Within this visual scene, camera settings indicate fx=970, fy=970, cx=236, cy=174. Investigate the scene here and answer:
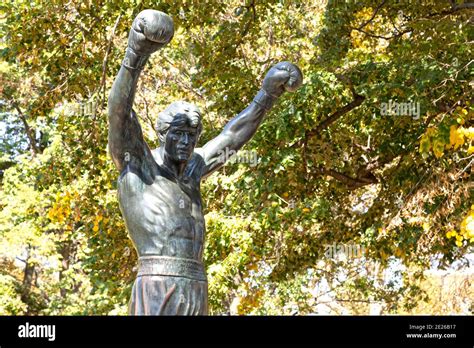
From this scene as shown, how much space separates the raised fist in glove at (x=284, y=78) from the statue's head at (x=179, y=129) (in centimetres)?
57

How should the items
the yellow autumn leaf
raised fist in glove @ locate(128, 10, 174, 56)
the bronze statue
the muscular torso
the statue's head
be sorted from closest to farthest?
raised fist in glove @ locate(128, 10, 174, 56)
the bronze statue
the muscular torso
the statue's head
the yellow autumn leaf

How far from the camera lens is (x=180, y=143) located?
5309 millimetres

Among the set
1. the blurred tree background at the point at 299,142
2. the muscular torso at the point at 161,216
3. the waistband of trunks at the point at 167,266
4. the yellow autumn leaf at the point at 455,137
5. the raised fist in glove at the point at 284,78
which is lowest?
the waistband of trunks at the point at 167,266

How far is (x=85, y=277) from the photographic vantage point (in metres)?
20.2

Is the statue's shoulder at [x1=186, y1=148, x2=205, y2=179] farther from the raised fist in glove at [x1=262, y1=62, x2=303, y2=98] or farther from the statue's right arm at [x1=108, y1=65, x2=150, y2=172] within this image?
the raised fist in glove at [x1=262, y1=62, x2=303, y2=98]

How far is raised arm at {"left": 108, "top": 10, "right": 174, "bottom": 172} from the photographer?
480 cm

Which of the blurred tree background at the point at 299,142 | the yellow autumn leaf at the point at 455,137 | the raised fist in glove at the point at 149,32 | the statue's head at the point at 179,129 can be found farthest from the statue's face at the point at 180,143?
the yellow autumn leaf at the point at 455,137

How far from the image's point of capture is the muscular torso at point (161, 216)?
5.07 m

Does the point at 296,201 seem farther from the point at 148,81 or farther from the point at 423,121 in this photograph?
the point at 148,81

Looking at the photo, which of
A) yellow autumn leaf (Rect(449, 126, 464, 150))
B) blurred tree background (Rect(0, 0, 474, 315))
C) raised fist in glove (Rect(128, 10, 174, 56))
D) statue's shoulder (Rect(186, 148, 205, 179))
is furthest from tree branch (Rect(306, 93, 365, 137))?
raised fist in glove (Rect(128, 10, 174, 56))

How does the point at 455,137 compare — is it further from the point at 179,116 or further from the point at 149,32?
the point at 149,32

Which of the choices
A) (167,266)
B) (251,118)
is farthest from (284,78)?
(167,266)

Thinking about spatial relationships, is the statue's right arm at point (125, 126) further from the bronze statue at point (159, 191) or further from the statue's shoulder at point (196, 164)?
the statue's shoulder at point (196, 164)

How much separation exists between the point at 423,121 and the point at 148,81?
6734 millimetres
